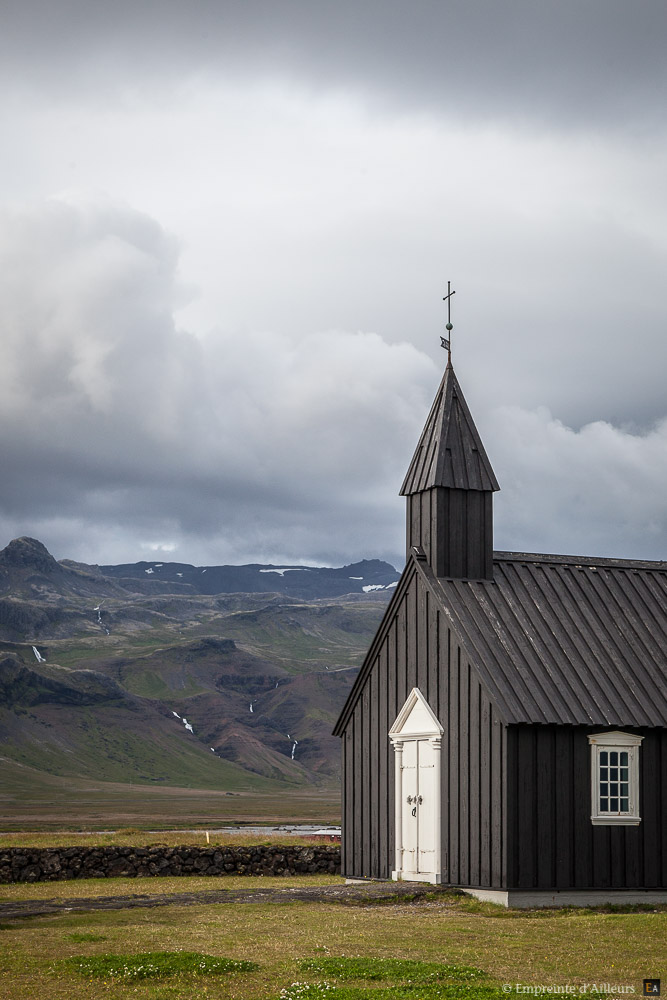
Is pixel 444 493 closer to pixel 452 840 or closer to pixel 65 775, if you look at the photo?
pixel 452 840

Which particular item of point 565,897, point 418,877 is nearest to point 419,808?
point 418,877

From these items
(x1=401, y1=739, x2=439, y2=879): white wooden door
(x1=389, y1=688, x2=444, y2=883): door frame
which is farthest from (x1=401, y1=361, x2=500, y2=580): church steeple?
(x1=401, y1=739, x2=439, y2=879): white wooden door

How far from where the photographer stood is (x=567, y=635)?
27516 millimetres

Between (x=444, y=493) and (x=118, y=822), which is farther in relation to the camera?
(x=118, y=822)

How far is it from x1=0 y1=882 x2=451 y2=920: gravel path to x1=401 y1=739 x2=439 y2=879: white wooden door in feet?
2.75

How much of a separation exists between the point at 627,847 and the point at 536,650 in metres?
4.38

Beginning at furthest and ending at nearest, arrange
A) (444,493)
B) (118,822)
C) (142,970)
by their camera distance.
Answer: (118,822) → (444,493) → (142,970)

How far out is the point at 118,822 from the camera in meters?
112

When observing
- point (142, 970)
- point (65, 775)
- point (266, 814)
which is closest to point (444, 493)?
point (142, 970)

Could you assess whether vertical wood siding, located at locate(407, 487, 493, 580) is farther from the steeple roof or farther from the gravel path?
the gravel path

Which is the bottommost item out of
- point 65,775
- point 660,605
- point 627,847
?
point 65,775

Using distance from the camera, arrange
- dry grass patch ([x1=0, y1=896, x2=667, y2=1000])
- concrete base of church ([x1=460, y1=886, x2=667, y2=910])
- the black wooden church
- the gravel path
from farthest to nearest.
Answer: the black wooden church → concrete base of church ([x1=460, y1=886, x2=667, y2=910]) → the gravel path → dry grass patch ([x1=0, y1=896, x2=667, y2=1000])

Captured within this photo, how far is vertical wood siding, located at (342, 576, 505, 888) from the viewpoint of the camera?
24891 mm

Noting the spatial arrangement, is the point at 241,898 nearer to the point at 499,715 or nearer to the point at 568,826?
the point at 499,715
